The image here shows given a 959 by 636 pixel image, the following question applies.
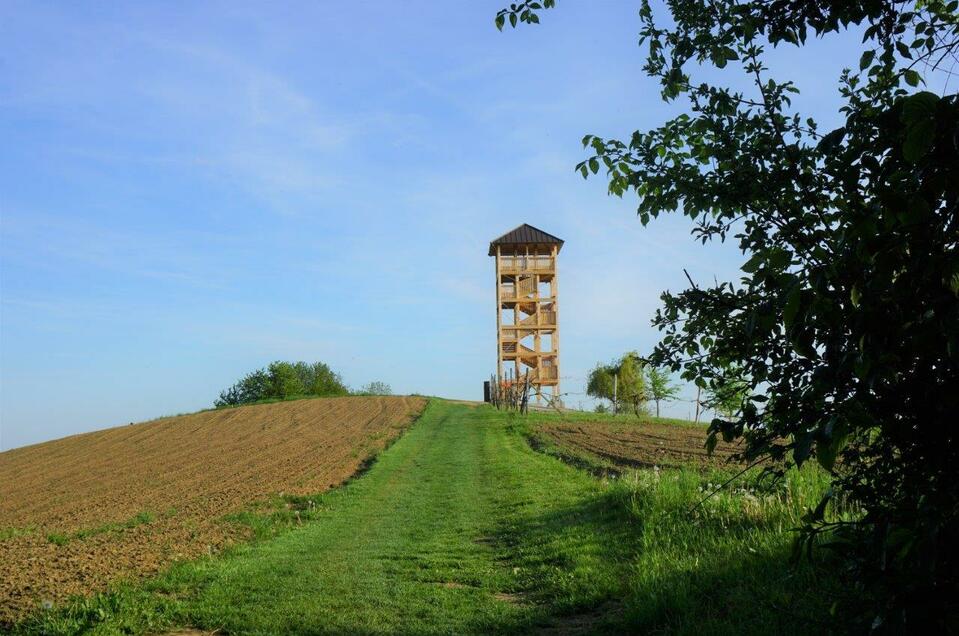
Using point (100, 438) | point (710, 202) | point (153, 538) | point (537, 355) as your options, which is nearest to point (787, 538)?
point (710, 202)

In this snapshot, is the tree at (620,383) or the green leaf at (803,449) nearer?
the green leaf at (803,449)

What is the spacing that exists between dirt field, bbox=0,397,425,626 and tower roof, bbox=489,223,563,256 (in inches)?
570

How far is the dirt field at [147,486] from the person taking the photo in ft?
25.1

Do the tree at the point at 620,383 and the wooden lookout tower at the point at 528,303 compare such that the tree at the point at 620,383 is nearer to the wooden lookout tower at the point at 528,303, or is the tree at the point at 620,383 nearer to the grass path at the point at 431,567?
the wooden lookout tower at the point at 528,303

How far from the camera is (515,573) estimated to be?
7586mm

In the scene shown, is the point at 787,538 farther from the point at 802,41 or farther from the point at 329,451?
the point at 329,451

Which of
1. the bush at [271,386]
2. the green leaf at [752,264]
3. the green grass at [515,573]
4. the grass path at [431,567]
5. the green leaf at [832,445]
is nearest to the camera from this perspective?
the green leaf at [832,445]

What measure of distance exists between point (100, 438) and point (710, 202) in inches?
1299

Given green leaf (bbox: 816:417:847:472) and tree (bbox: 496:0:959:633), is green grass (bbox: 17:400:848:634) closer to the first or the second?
tree (bbox: 496:0:959:633)

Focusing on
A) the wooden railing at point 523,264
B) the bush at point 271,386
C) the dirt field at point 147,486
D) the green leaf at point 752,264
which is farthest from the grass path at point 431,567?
the bush at point 271,386

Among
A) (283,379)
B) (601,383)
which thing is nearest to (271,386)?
(283,379)

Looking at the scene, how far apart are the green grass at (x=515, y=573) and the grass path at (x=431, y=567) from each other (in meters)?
0.02

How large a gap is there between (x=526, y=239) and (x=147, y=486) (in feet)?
107

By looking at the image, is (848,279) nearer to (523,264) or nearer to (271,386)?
(523,264)
